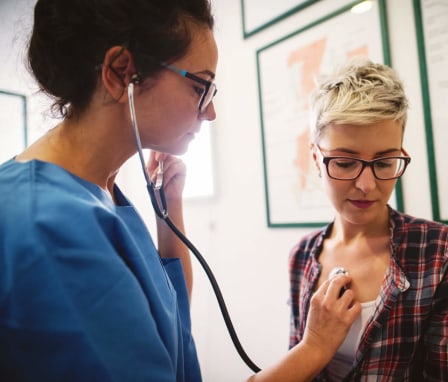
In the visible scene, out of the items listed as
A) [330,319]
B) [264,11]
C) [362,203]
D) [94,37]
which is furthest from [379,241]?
[264,11]

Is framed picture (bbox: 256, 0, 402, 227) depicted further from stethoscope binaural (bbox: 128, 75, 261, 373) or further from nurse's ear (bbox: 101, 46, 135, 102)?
nurse's ear (bbox: 101, 46, 135, 102)

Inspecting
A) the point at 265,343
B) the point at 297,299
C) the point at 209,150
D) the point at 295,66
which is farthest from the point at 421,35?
the point at 265,343

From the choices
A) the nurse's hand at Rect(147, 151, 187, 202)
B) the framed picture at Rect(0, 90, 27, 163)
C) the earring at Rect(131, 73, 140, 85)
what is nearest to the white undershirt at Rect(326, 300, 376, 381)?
the nurse's hand at Rect(147, 151, 187, 202)

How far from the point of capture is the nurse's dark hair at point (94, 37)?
20.9 inches

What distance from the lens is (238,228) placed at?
5.24ft

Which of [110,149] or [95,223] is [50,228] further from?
[110,149]

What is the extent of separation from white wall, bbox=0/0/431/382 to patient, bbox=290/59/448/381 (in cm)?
55

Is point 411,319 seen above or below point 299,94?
below

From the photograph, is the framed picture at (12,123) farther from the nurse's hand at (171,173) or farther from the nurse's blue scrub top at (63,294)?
the nurse's blue scrub top at (63,294)

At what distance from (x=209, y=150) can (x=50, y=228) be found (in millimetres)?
1346

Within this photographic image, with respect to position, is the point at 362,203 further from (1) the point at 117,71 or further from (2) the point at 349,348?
(1) the point at 117,71

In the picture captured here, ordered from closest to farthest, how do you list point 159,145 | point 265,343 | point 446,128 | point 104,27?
point 104,27
point 159,145
point 446,128
point 265,343

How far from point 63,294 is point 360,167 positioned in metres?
0.66

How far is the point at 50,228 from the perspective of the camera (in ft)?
1.33
